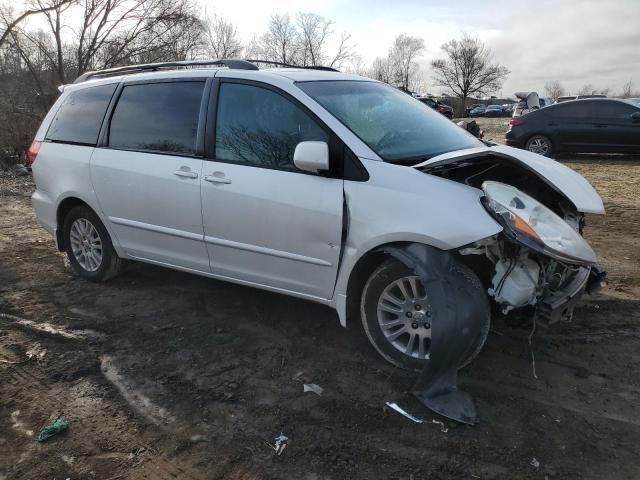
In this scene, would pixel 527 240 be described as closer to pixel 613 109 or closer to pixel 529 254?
pixel 529 254

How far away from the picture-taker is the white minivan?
9.93 feet

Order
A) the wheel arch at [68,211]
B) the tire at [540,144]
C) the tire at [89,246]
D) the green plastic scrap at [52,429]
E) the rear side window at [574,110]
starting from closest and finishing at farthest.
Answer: the green plastic scrap at [52,429]
the wheel arch at [68,211]
the tire at [89,246]
the rear side window at [574,110]
the tire at [540,144]

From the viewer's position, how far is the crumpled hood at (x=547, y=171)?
3135 mm

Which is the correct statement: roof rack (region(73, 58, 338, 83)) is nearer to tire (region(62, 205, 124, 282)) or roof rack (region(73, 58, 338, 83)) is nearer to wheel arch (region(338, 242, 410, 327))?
tire (region(62, 205, 124, 282))

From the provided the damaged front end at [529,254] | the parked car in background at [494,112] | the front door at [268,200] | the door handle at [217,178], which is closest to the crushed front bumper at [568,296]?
the damaged front end at [529,254]

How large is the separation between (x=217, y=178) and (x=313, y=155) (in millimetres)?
867

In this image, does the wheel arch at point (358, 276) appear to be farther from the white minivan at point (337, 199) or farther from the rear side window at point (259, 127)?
the rear side window at point (259, 127)

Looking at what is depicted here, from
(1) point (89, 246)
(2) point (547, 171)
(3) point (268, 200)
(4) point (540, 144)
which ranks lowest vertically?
(1) point (89, 246)

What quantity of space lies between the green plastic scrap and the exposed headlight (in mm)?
2593

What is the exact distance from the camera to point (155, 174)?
4094mm

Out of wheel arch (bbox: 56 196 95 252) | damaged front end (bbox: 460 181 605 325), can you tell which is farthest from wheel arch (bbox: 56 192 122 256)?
damaged front end (bbox: 460 181 605 325)

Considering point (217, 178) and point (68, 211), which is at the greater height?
point (217, 178)

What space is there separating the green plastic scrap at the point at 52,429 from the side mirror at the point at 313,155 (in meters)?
1.97

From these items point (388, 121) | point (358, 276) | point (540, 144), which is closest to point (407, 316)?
point (358, 276)
